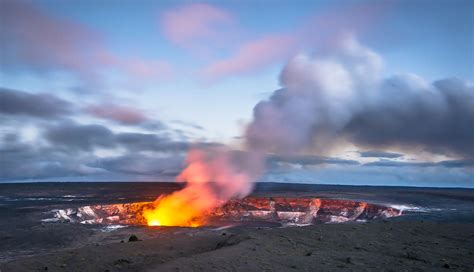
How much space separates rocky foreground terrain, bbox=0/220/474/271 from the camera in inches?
621

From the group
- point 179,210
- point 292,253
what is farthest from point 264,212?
point 292,253

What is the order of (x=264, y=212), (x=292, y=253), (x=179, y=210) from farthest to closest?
1. (x=264, y=212)
2. (x=179, y=210)
3. (x=292, y=253)

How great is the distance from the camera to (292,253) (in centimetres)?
1839

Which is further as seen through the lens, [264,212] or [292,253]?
[264,212]

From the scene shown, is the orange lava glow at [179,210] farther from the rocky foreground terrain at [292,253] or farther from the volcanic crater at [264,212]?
the rocky foreground terrain at [292,253]

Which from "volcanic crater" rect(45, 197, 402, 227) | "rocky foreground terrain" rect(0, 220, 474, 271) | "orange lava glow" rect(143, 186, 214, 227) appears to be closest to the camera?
"rocky foreground terrain" rect(0, 220, 474, 271)

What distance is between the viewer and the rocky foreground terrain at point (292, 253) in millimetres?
15773

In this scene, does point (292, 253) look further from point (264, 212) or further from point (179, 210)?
point (264, 212)

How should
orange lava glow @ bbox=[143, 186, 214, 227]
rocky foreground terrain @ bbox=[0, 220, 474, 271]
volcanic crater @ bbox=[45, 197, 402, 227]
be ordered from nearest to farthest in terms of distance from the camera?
rocky foreground terrain @ bbox=[0, 220, 474, 271] < orange lava glow @ bbox=[143, 186, 214, 227] < volcanic crater @ bbox=[45, 197, 402, 227]

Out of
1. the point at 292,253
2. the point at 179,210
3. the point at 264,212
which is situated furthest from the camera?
the point at 264,212

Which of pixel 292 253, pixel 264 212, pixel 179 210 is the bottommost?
pixel 264 212

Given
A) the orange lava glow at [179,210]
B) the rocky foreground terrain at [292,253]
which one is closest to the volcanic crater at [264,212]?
the orange lava glow at [179,210]

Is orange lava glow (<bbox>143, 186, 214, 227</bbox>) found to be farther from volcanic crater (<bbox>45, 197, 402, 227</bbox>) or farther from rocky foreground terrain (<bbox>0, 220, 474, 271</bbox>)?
rocky foreground terrain (<bbox>0, 220, 474, 271</bbox>)

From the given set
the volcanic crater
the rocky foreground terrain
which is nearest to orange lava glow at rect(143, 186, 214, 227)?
the volcanic crater
